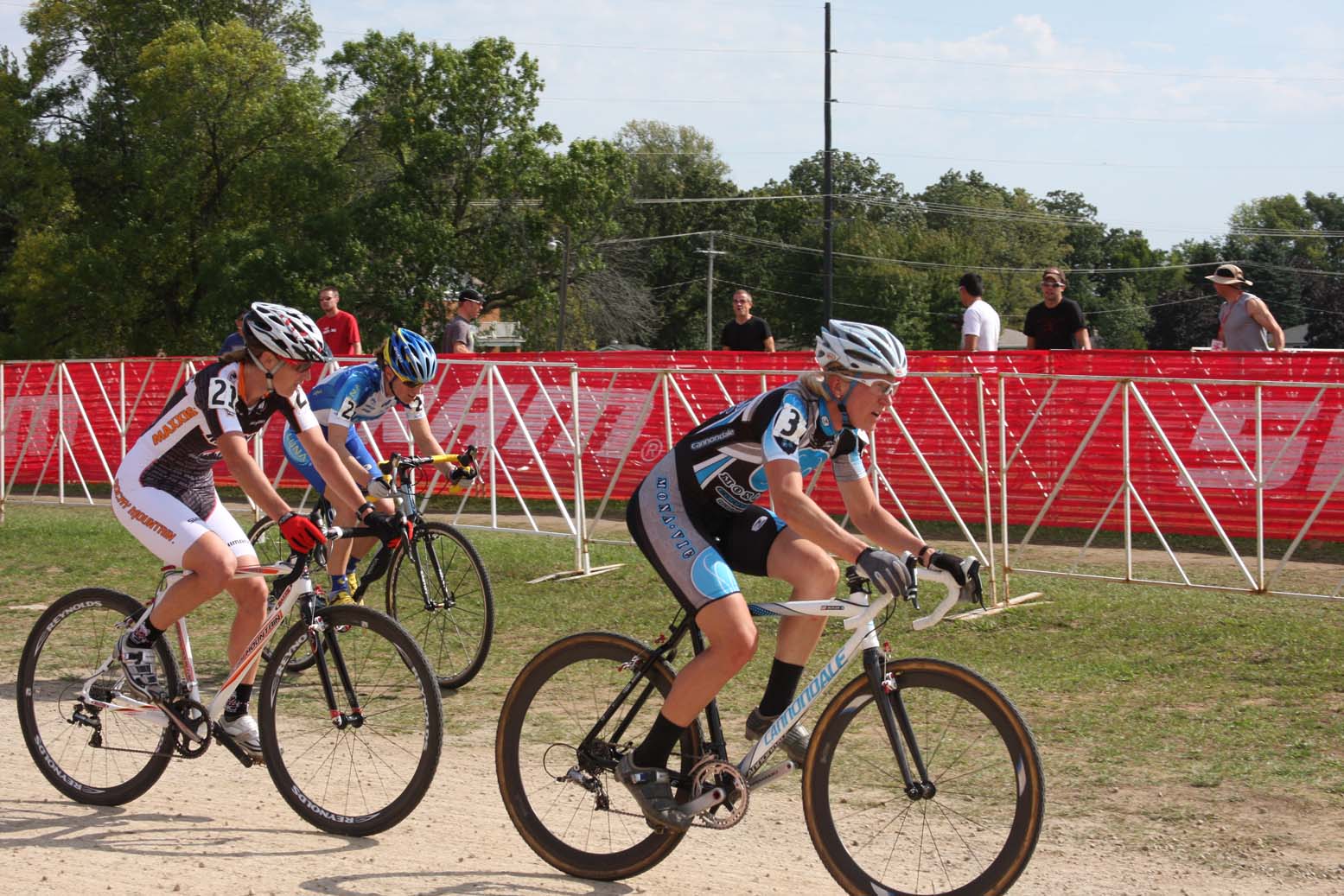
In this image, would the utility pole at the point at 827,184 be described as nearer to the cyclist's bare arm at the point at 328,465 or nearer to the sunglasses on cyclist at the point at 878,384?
the cyclist's bare arm at the point at 328,465

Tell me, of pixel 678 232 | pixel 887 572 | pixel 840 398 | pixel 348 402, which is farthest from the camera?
pixel 678 232

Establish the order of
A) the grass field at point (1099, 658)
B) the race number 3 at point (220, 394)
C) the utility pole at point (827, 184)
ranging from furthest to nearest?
the utility pole at point (827, 184)
the grass field at point (1099, 658)
the race number 3 at point (220, 394)

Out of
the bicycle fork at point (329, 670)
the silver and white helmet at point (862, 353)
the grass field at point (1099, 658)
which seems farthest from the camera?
the grass field at point (1099, 658)

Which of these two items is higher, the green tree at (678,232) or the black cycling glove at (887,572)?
the green tree at (678,232)

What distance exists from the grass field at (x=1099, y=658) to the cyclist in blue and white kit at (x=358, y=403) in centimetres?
104

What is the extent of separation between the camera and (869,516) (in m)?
4.78

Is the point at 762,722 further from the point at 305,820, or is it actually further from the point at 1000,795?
the point at 305,820

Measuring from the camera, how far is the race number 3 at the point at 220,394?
544cm

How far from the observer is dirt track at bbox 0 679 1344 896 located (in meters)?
4.64

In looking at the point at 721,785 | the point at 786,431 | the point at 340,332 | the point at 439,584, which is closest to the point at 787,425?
the point at 786,431

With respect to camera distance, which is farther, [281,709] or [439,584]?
[439,584]

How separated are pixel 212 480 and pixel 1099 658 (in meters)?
5.36

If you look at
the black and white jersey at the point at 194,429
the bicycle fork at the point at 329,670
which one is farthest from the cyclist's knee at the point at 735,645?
the black and white jersey at the point at 194,429

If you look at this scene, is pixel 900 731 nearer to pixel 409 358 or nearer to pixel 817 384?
pixel 817 384
